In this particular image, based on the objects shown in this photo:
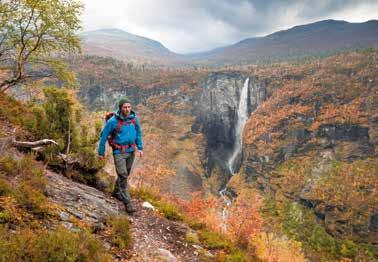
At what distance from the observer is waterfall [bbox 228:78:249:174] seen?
10131 centimetres

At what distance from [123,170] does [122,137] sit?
769mm

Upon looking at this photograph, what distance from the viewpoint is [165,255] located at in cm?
660

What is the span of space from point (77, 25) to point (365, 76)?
4149 inches

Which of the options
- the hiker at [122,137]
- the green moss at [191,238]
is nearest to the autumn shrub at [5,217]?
the hiker at [122,137]

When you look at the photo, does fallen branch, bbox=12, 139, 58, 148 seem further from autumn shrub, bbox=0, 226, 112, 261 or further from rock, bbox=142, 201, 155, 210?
autumn shrub, bbox=0, 226, 112, 261

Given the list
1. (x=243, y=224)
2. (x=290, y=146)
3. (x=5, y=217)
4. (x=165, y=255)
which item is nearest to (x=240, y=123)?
(x=290, y=146)

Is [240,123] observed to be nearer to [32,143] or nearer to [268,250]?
[268,250]

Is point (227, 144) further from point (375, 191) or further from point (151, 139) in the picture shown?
point (375, 191)

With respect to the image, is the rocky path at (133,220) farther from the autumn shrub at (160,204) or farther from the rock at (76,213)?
the autumn shrub at (160,204)

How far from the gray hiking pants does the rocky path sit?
27 centimetres

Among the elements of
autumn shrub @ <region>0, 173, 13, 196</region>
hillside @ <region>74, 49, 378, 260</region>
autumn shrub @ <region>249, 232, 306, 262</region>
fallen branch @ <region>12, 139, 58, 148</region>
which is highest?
fallen branch @ <region>12, 139, 58, 148</region>

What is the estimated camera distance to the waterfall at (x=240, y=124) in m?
101

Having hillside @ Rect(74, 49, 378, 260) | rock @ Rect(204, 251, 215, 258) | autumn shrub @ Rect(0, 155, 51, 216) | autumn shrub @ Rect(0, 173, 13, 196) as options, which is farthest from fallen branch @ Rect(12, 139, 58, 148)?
hillside @ Rect(74, 49, 378, 260)

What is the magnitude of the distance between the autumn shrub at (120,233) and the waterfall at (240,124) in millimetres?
93359
